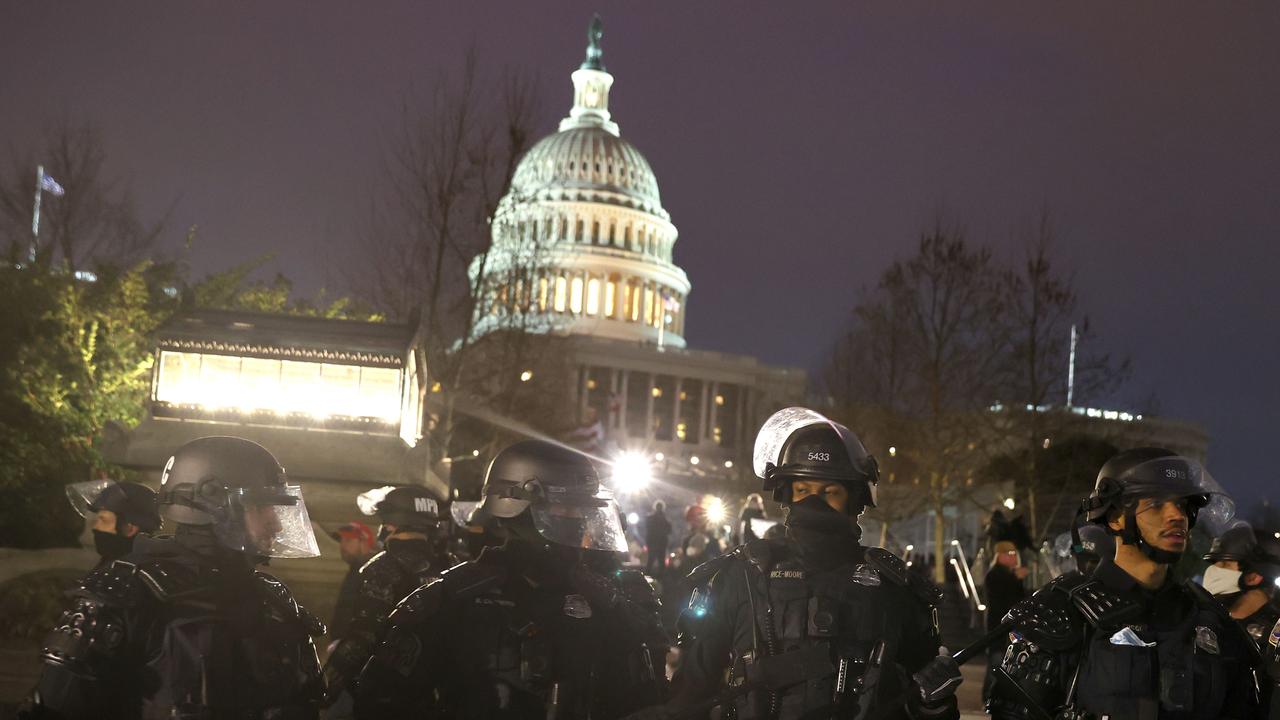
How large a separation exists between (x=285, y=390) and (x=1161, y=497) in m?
12.1

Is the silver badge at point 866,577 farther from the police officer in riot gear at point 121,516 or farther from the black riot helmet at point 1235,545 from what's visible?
the black riot helmet at point 1235,545

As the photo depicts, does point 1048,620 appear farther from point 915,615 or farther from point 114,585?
point 114,585

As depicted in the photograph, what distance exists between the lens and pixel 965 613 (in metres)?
24.0

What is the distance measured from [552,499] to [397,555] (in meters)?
2.24

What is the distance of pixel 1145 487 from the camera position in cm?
432

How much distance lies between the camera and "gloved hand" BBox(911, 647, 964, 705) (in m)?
3.87

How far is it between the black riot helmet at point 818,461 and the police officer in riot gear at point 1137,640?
577 mm

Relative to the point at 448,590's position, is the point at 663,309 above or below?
above

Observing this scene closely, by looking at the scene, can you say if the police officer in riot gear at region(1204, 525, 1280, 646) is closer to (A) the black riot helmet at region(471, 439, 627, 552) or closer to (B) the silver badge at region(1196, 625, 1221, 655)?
(B) the silver badge at region(1196, 625, 1221, 655)

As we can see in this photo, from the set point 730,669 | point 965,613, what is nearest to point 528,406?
point 965,613

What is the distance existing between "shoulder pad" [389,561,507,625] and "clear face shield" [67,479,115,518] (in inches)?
74.0

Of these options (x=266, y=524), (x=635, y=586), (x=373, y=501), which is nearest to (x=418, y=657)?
(x=266, y=524)

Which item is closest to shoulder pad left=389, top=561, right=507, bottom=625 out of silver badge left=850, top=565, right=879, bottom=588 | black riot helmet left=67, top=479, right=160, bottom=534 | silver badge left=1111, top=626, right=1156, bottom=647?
silver badge left=850, top=565, right=879, bottom=588

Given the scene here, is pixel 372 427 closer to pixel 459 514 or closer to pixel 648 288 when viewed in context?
pixel 459 514
